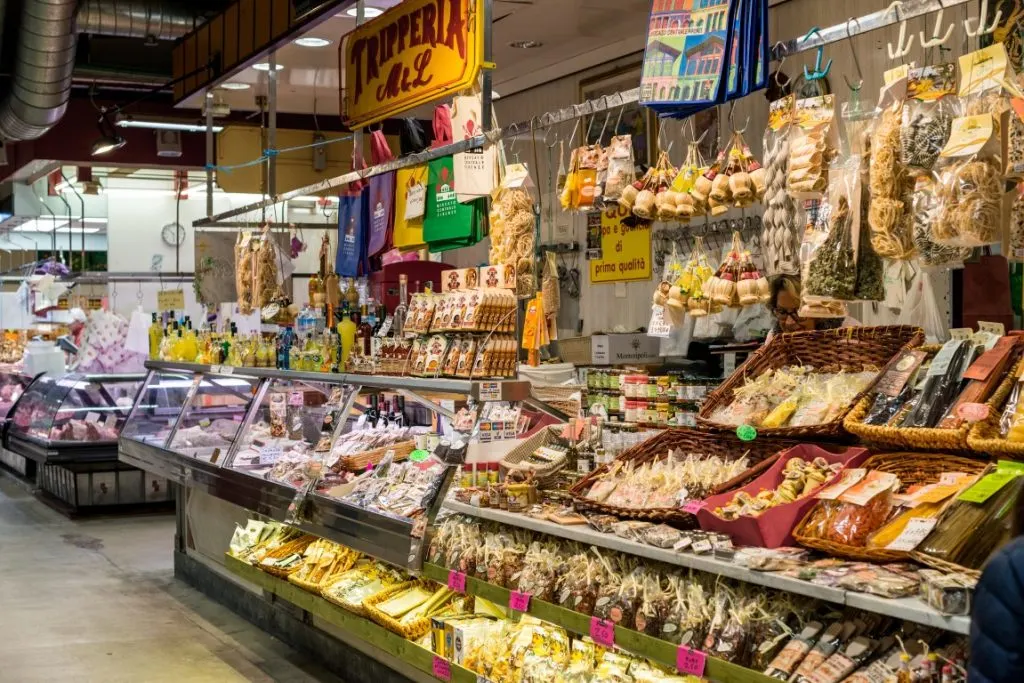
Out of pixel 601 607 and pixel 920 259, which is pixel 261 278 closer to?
pixel 601 607

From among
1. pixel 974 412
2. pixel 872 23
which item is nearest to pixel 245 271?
pixel 872 23

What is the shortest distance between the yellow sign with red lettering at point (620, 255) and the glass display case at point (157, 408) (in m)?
3.21

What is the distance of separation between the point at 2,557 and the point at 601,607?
22.6ft

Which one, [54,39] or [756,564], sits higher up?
[54,39]

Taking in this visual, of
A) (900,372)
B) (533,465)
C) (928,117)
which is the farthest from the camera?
(533,465)

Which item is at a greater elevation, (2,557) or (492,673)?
(492,673)

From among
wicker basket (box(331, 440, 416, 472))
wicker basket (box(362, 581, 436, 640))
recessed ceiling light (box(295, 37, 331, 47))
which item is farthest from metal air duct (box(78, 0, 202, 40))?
wicker basket (box(362, 581, 436, 640))

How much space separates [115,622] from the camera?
673cm

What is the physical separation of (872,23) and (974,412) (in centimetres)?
106

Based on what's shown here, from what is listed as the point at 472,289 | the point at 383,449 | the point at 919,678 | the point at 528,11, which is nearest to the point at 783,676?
the point at 919,678

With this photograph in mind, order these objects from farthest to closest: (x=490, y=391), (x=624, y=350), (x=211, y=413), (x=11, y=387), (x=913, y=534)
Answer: (x=11, y=387), (x=624, y=350), (x=211, y=413), (x=490, y=391), (x=913, y=534)

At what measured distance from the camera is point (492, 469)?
4410mm

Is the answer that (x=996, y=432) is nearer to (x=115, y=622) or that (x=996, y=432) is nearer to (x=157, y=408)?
(x=115, y=622)

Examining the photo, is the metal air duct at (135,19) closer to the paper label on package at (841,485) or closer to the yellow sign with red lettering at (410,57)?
the yellow sign with red lettering at (410,57)
